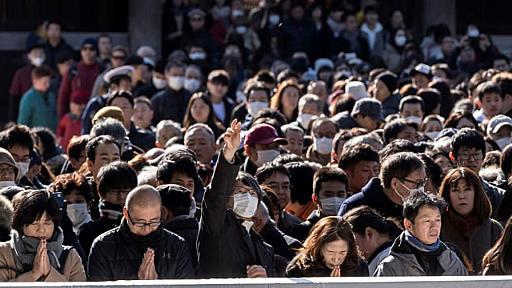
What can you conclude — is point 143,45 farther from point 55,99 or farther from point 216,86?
point 216,86

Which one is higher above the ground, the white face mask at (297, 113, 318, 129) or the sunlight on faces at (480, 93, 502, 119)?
the sunlight on faces at (480, 93, 502, 119)

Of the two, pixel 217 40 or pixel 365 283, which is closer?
pixel 365 283

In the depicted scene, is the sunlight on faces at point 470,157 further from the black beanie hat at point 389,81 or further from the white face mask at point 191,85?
the white face mask at point 191,85

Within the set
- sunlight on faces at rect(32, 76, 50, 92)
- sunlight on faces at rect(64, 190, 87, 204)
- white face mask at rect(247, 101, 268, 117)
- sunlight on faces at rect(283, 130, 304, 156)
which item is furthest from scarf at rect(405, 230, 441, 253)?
sunlight on faces at rect(32, 76, 50, 92)

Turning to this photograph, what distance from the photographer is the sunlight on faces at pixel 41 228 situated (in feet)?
25.6

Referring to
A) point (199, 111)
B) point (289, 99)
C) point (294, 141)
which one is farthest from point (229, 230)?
point (289, 99)

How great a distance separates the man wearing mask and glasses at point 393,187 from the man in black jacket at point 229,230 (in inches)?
44.9

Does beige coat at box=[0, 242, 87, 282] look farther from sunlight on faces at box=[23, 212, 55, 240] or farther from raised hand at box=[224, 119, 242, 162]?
raised hand at box=[224, 119, 242, 162]

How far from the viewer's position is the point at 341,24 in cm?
2372

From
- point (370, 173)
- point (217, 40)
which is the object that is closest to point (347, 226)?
point (370, 173)

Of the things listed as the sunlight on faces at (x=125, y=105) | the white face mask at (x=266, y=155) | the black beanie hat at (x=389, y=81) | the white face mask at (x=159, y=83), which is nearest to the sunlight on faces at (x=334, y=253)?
the white face mask at (x=266, y=155)

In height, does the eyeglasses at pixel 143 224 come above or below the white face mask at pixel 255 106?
below

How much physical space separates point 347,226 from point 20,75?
44.5ft

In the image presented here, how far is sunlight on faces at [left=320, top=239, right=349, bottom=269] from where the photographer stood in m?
7.91
